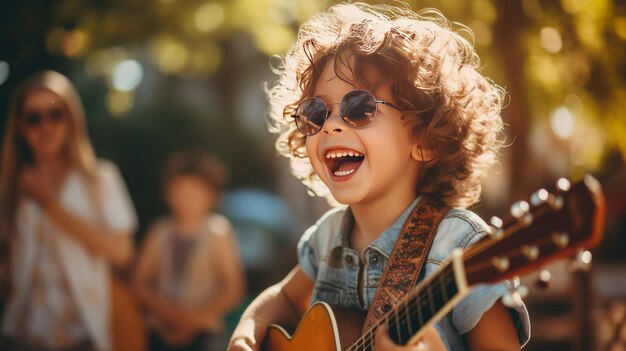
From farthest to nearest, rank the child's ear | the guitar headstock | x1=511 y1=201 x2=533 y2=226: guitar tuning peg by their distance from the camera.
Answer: the child's ear → x1=511 y1=201 x2=533 y2=226: guitar tuning peg → the guitar headstock

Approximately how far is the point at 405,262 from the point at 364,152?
1.18 ft

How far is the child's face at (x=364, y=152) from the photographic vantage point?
→ 2.23 m

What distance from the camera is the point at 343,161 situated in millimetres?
2328

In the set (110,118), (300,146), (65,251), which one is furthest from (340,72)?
(110,118)

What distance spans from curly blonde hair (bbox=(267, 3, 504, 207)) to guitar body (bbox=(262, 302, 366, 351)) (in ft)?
1.65

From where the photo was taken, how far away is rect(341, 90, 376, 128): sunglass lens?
2.21 metres

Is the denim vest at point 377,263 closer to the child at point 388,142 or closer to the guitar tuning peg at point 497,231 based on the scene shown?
the child at point 388,142

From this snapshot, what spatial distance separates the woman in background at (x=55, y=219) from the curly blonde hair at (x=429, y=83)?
2744 millimetres

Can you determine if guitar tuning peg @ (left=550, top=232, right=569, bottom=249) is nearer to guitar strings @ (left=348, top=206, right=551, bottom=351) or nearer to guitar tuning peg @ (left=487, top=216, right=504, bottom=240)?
guitar strings @ (left=348, top=206, right=551, bottom=351)

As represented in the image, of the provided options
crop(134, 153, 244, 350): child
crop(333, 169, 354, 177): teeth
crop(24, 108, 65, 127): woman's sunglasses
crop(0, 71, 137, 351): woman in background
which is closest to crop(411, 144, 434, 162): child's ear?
crop(333, 169, 354, 177): teeth

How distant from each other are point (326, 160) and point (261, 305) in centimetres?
71

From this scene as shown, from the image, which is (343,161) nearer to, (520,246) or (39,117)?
(520,246)

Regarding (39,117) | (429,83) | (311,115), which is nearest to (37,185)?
(39,117)

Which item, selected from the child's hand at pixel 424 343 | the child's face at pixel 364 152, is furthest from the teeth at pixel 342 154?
the child's hand at pixel 424 343
